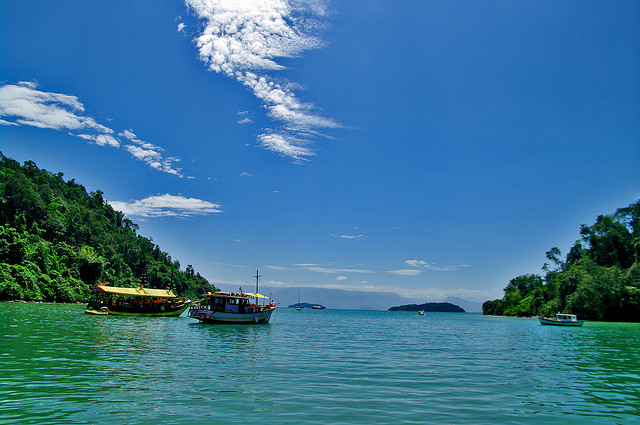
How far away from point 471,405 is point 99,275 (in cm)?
12167

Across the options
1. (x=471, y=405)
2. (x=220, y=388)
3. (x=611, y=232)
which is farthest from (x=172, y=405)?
(x=611, y=232)

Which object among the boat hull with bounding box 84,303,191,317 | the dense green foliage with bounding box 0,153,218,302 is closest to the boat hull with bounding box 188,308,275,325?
the boat hull with bounding box 84,303,191,317

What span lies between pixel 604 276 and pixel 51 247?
448 feet

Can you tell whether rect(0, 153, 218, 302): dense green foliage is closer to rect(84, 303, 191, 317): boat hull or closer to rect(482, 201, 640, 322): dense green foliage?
rect(84, 303, 191, 317): boat hull

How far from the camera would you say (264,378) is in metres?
16.4

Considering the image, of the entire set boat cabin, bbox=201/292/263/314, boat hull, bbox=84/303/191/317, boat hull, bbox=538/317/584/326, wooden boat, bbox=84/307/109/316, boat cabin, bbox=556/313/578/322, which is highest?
boat cabin, bbox=201/292/263/314

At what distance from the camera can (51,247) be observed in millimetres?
101938

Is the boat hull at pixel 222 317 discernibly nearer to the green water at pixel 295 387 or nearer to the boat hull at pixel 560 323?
the green water at pixel 295 387

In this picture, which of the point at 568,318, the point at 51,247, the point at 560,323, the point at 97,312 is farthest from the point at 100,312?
the point at 568,318

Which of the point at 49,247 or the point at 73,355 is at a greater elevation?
the point at 49,247

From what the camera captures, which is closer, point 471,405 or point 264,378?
point 471,405

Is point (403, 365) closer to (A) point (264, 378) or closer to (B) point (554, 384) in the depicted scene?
(B) point (554, 384)

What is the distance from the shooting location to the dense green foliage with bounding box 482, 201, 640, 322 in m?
79.8

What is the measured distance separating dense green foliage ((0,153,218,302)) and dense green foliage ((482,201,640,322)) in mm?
109929
